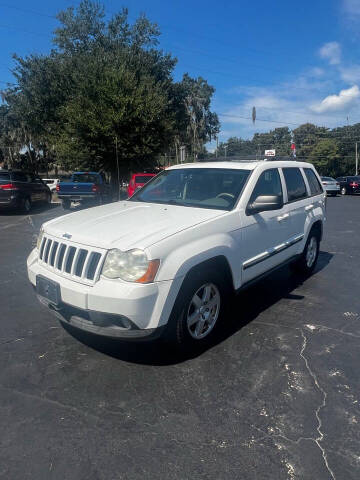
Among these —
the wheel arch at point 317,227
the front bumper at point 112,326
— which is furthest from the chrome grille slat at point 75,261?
the wheel arch at point 317,227

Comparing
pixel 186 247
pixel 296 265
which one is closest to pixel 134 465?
pixel 186 247

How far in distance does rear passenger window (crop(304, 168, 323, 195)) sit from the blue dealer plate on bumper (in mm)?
4214

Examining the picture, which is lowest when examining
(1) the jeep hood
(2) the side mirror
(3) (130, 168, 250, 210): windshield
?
(1) the jeep hood

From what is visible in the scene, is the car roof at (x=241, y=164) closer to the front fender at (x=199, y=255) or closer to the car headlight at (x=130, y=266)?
the front fender at (x=199, y=255)

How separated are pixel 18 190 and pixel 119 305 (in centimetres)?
1231

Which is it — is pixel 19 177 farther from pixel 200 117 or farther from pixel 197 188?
pixel 200 117

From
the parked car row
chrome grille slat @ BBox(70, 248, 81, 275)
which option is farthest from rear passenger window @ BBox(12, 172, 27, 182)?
the parked car row

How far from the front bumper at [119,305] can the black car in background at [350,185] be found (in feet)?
86.7

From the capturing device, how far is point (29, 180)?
1454cm

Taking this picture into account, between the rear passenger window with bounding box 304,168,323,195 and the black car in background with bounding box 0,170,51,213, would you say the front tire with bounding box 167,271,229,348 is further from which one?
the black car in background with bounding box 0,170,51,213

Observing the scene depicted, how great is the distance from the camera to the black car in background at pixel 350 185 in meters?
26.0

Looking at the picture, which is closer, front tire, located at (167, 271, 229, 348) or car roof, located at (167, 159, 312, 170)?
front tire, located at (167, 271, 229, 348)

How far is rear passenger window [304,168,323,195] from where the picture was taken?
577 cm

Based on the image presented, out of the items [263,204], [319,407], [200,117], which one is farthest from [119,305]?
[200,117]
